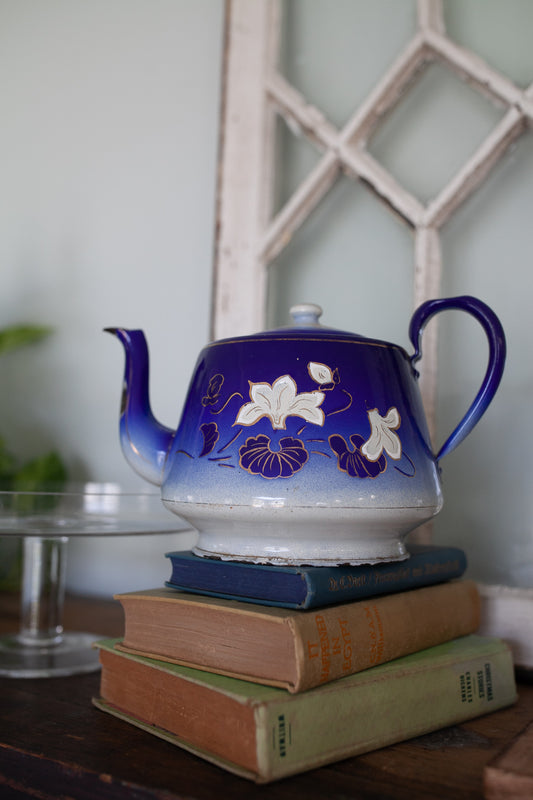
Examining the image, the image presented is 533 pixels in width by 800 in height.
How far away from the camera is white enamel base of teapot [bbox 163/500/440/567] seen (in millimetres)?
565

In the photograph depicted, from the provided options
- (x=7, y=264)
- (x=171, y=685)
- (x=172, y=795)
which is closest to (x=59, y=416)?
(x=7, y=264)

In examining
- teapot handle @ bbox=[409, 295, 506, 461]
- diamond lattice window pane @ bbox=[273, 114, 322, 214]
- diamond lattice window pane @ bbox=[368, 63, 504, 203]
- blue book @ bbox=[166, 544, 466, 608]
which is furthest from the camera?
diamond lattice window pane @ bbox=[273, 114, 322, 214]

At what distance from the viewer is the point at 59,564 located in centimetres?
89

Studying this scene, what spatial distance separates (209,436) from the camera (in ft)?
2.02

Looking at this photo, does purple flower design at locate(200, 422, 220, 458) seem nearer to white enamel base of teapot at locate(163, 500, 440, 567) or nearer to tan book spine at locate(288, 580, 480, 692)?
white enamel base of teapot at locate(163, 500, 440, 567)

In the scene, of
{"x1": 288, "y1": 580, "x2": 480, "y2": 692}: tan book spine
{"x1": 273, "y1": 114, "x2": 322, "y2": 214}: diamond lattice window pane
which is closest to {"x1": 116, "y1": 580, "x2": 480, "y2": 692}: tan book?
{"x1": 288, "y1": 580, "x2": 480, "y2": 692}: tan book spine

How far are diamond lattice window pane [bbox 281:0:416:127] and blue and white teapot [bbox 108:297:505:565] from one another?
20.8 inches

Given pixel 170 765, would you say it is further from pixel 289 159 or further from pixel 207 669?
pixel 289 159

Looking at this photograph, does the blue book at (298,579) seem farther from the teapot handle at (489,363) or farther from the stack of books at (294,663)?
the teapot handle at (489,363)

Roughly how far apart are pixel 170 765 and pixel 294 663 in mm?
118

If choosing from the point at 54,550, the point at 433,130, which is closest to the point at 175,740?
the point at 54,550

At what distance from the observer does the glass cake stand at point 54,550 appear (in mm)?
806

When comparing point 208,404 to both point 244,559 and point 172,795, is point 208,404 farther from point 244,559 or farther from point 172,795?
point 172,795

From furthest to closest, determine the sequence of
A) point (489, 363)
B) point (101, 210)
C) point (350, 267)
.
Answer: point (101, 210)
point (350, 267)
point (489, 363)
